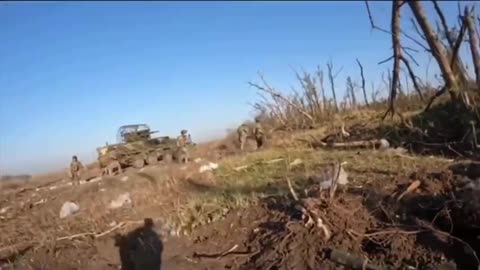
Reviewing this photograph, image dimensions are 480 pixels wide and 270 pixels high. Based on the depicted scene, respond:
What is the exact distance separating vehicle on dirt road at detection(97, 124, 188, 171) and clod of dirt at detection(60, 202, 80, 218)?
5205 mm

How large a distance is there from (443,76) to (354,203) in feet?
16.5

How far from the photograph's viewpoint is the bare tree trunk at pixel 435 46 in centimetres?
957

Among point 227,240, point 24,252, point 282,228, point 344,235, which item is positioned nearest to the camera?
point 344,235

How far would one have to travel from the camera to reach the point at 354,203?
604 centimetres

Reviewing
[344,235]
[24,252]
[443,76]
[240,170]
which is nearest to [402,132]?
[443,76]

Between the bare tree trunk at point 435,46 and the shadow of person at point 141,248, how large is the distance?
20.3 ft

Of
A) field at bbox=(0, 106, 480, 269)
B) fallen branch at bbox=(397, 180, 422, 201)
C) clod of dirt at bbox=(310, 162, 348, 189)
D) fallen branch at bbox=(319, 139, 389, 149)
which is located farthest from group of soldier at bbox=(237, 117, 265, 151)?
fallen branch at bbox=(397, 180, 422, 201)

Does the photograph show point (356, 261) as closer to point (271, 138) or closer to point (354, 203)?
point (354, 203)

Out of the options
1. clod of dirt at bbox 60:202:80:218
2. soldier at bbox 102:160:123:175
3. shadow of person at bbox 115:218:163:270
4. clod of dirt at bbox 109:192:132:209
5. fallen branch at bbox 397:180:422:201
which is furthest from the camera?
soldier at bbox 102:160:123:175

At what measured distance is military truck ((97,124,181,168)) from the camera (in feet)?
48.8

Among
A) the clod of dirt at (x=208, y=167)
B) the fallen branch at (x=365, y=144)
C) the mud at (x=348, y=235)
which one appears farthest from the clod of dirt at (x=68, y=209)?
the fallen branch at (x=365, y=144)

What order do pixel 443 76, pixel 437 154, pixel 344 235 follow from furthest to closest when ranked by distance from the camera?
1. pixel 443 76
2. pixel 437 154
3. pixel 344 235

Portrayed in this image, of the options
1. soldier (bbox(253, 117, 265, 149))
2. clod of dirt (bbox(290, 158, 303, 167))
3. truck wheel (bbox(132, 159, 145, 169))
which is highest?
soldier (bbox(253, 117, 265, 149))

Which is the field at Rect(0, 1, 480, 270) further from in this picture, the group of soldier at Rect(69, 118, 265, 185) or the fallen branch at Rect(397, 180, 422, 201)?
the group of soldier at Rect(69, 118, 265, 185)
